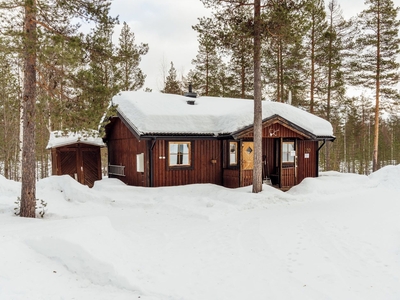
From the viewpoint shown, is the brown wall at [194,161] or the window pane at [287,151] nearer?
the brown wall at [194,161]

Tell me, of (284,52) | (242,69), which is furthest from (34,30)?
(242,69)

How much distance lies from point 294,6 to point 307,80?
39.4 feet

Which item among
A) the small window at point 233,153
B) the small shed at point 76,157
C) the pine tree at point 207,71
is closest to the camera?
the small window at point 233,153

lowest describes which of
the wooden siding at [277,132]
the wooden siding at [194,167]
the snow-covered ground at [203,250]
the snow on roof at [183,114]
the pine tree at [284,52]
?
the snow-covered ground at [203,250]

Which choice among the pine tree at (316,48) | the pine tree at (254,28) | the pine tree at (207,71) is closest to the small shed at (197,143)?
the pine tree at (254,28)

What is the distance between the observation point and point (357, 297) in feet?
13.6

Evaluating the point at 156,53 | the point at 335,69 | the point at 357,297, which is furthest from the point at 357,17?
the point at 357,297

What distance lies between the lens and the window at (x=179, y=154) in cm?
1232

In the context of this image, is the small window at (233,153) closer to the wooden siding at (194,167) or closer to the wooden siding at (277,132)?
the wooden siding at (194,167)

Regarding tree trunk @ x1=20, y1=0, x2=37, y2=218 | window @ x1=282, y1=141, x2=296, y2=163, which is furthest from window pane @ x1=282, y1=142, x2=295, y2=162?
tree trunk @ x1=20, y1=0, x2=37, y2=218

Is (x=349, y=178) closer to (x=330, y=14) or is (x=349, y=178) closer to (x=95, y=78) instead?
(x=330, y=14)

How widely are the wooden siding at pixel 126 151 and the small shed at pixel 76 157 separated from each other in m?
1.08

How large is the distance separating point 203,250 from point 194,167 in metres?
6.67

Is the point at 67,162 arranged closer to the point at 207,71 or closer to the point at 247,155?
the point at 247,155
